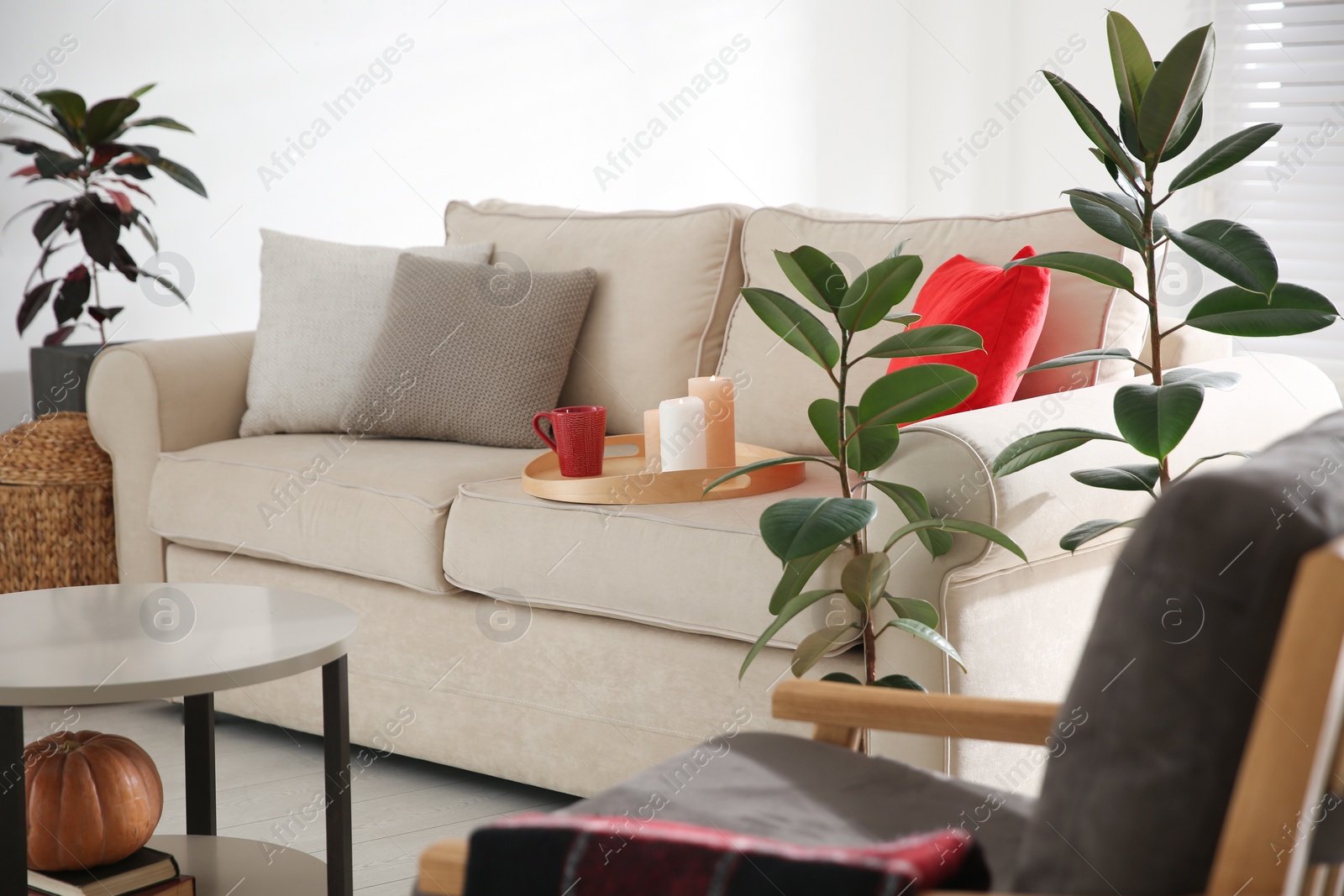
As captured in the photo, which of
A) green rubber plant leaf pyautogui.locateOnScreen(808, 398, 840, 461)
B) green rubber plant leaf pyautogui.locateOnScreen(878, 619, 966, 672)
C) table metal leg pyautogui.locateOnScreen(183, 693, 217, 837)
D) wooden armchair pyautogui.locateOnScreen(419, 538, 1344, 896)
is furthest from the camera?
table metal leg pyautogui.locateOnScreen(183, 693, 217, 837)

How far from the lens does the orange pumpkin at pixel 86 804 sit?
1.43 m

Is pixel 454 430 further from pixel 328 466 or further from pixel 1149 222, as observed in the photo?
pixel 1149 222

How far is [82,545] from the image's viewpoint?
8.84ft

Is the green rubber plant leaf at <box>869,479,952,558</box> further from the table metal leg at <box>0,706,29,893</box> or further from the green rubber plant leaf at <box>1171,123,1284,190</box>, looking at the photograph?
the table metal leg at <box>0,706,29,893</box>

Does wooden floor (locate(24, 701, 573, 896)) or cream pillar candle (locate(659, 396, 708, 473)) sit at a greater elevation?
cream pillar candle (locate(659, 396, 708, 473))

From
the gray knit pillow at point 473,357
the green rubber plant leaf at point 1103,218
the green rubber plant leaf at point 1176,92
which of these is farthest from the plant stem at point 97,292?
the green rubber plant leaf at point 1176,92

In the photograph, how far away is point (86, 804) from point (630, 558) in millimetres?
826

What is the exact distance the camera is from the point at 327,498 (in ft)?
7.59

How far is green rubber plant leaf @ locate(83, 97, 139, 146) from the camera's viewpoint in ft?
9.80

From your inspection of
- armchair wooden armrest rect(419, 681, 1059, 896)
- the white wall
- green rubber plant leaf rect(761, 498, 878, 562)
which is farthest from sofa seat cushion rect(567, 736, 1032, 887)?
the white wall

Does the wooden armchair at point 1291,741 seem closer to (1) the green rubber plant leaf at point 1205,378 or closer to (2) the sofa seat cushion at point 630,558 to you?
(1) the green rubber plant leaf at point 1205,378

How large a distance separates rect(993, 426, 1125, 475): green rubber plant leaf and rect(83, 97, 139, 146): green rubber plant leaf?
235 cm

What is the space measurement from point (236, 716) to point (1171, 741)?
2289mm

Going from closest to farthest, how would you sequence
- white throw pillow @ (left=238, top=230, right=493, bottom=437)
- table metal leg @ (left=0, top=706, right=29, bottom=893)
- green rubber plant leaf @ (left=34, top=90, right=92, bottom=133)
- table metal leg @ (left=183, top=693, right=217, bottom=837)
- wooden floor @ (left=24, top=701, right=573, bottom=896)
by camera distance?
table metal leg @ (left=0, top=706, right=29, bottom=893) < table metal leg @ (left=183, top=693, right=217, bottom=837) < wooden floor @ (left=24, top=701, right=573, bottom=896) < white throw pillow @ (left=238, top=230, right=493, bottom=437) < green rubber plant leaf @ (left=34, top=90, right=92, bottom=133)
